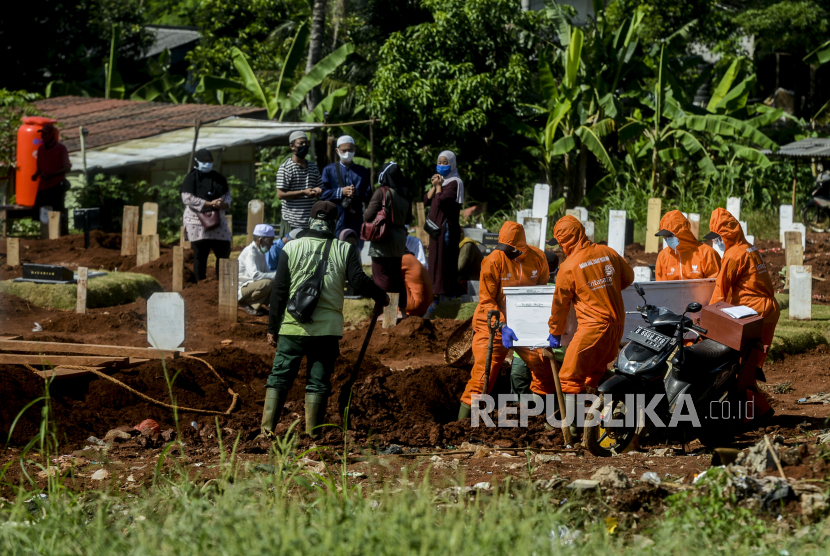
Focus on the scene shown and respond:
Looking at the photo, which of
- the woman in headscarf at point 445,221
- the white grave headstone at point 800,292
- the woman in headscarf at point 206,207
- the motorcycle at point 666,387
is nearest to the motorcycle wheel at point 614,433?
the motorcycle at point 666,387

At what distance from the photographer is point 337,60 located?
68.8ft

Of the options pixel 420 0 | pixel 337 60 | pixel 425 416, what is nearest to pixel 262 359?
pixel 425 416

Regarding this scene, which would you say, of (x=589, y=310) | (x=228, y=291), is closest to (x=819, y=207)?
(x=228, y=291)

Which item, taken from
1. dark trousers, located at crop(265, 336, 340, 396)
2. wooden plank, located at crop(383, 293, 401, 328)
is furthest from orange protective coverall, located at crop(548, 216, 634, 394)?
wooden plank, located at crop(383, 293, 401, 328)

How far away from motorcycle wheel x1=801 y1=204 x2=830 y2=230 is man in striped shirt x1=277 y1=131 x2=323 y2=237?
13.3 m

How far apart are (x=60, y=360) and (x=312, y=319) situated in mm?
2465

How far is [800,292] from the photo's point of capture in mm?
10445

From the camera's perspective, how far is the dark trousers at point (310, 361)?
666 cm

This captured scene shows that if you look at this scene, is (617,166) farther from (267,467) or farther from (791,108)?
(267,467)

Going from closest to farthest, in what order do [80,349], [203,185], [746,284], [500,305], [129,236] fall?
[500,305] → [746,284] → [80,349] → [203,185] → [129,236]

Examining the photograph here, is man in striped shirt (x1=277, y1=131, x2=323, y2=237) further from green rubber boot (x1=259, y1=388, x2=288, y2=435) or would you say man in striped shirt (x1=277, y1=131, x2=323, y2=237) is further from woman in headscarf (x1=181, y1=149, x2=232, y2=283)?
green rubber boot (x1=259, y1=388, x2=288, y2=435)

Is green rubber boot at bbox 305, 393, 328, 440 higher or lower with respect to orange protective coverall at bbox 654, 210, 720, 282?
lower

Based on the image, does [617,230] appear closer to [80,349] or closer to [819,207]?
[80,349]

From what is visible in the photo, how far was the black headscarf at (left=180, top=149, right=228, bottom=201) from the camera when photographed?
11695mm
